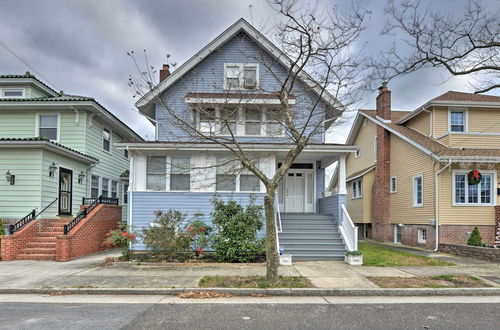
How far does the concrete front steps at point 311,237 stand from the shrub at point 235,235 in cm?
143

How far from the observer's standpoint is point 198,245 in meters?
11.2

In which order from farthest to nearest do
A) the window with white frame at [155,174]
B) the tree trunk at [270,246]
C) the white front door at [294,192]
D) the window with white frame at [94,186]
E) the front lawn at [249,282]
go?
the window with white frame at [94,186]
the white front door at [294,192]
the window with white frame at [155,174]
the tree trunk at [270,246]
the front lawn at [249,282]

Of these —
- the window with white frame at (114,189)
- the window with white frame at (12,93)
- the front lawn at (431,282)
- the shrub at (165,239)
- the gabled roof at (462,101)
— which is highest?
the window with white frame at (12,93)

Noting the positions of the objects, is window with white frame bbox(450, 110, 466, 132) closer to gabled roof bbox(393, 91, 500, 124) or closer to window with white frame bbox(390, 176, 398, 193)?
gabled roof bbox(393, 91, 500, 124)

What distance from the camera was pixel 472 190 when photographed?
14875 mm

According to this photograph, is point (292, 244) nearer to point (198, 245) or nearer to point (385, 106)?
point (198, 245)

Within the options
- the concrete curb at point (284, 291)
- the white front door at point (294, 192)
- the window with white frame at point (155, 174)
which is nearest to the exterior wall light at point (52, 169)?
the window with white frame at point (155, 174)

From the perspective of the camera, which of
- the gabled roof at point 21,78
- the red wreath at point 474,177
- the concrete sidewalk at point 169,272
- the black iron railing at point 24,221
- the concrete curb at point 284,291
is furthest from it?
the gabled roof at point 21,78

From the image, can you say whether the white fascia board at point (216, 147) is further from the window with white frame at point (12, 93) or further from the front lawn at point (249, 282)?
the window with white frame at point (12, 93)

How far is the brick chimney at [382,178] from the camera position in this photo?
19000 millimetres

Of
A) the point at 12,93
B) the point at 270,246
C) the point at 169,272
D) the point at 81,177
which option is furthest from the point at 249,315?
the point at 12,93

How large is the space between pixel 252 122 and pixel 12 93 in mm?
12463

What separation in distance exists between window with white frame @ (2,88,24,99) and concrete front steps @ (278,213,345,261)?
47.5ft

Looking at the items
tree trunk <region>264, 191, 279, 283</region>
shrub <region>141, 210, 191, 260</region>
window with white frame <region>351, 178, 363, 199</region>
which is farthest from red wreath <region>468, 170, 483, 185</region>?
shrub <region>141, 210, 191, 260</region>
